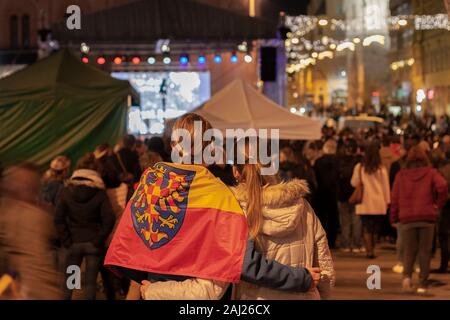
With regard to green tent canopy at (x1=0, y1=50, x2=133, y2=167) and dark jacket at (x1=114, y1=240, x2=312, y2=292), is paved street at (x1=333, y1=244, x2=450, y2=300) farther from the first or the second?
dark jacket at (x1=114, y1=240, x2=312, y2=292)

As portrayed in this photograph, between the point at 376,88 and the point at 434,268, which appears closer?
the point at 434,268

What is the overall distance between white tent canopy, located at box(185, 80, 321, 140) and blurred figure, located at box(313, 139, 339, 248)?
0.86 metres

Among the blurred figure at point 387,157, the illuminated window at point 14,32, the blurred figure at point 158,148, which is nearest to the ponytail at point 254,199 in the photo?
the blurred figure at point 158,148

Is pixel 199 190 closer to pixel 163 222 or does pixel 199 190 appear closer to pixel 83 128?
pixel 163 222

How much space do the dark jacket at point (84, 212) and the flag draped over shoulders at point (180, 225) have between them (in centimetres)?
442

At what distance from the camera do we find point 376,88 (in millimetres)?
112125

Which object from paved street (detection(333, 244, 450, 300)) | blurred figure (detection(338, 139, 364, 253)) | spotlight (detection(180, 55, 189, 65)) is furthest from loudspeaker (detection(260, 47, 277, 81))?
paved street (detection(333, 244, 450, 300))

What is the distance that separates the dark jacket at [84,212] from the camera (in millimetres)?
9961

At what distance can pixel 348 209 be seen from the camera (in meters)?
16.4

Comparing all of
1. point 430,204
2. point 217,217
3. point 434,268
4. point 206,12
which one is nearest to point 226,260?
point 217,217

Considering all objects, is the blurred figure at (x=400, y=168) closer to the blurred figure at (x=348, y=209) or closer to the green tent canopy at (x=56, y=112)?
the blurred figure at (x=348, y=209)

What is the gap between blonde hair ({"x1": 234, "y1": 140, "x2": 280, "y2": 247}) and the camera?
213 inches

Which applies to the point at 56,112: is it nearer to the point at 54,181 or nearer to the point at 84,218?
the point at 54,181

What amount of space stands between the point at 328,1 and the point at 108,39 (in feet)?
360
